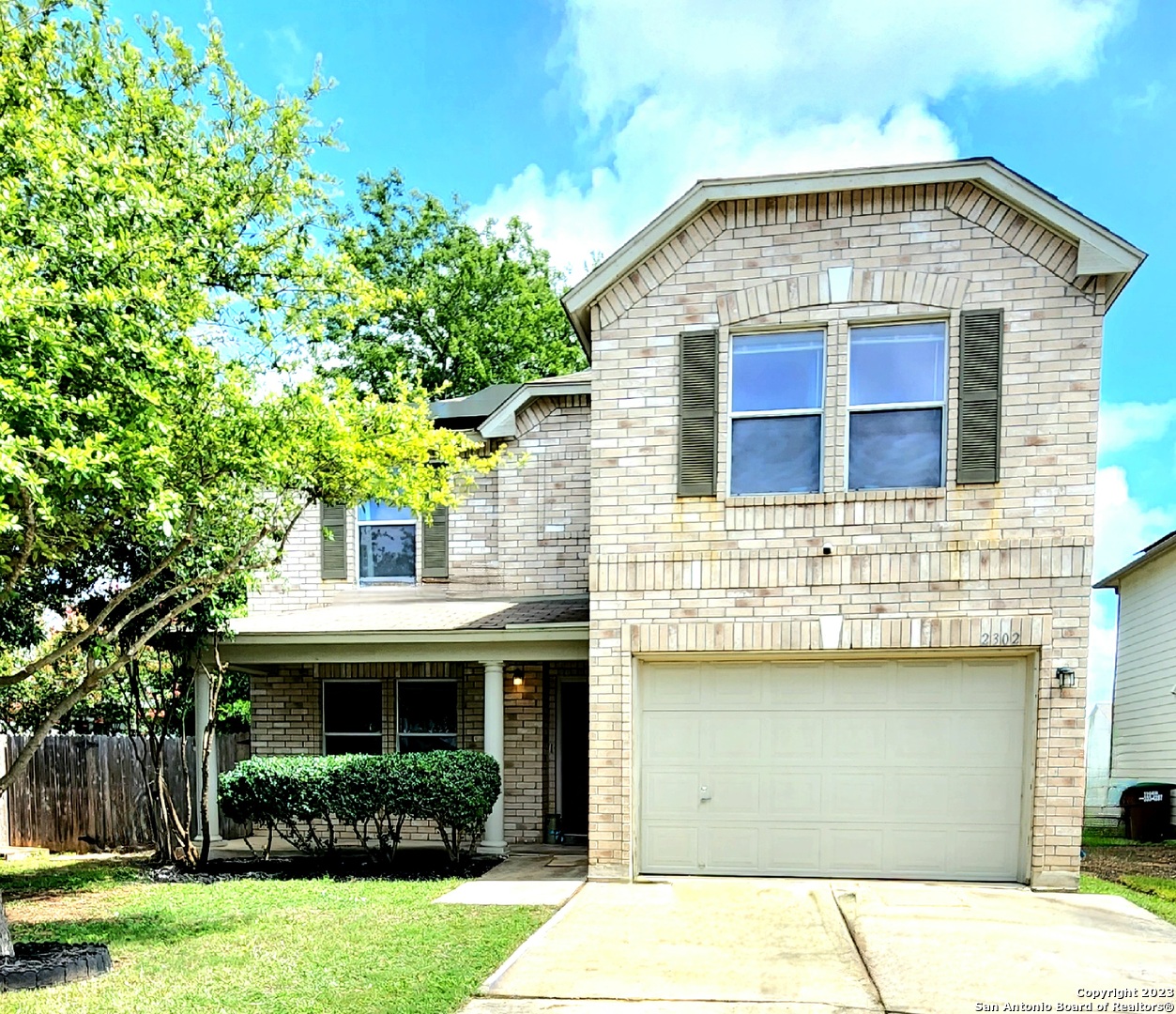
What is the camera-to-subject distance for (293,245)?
7871mm

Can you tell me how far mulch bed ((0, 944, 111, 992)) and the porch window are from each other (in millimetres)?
5112

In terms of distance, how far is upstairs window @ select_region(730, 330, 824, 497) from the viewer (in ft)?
26.3

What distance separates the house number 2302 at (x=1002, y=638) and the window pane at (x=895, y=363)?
2197mm

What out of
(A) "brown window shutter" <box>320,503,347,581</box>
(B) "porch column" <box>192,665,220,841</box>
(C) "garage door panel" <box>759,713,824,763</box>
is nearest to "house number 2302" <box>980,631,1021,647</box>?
(C) "garage door panel" <box>759,713,824,763</box>

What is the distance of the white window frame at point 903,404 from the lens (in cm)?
775

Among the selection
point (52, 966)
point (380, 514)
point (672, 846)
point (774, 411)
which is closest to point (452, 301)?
point (380, 514)

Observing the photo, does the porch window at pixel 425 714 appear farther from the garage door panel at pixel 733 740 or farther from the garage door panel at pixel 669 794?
the garage door panel at pixel 733 740

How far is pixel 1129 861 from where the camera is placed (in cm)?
1012

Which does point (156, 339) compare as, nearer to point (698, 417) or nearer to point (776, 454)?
point (698, 417)

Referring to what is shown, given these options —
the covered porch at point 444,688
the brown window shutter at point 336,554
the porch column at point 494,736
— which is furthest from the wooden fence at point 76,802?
the porch column at point 494,736

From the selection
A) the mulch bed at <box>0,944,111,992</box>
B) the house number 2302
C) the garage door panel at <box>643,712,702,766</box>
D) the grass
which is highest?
the house number 2302

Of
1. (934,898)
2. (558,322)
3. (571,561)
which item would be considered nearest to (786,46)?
(558,322)

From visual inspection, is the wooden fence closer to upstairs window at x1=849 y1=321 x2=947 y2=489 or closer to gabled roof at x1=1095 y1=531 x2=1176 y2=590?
upstairs window at x1=849 y1=321 x2=947 y2=489

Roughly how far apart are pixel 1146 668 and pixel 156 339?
623 inches
